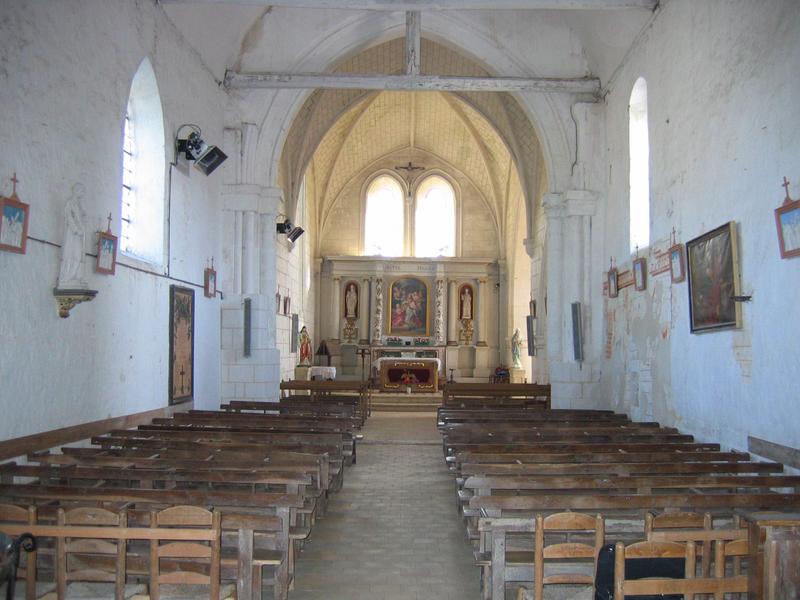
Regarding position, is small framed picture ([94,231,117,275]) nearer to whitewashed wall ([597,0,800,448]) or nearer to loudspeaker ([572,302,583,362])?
whitewashed wall ([597,0,800,448])

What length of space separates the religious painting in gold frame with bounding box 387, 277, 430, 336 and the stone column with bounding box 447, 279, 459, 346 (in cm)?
65

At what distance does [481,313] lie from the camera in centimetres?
2238

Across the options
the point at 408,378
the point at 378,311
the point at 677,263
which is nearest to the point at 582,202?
the point at 677,263

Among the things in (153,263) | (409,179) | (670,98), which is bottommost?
(153,263)

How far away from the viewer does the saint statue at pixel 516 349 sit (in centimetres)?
2081

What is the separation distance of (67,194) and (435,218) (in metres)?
16.8

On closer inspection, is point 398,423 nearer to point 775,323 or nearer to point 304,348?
point 304,348

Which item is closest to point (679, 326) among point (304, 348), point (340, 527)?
point (340, 527)

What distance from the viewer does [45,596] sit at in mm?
3684

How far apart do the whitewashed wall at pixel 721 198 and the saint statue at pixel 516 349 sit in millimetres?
10040

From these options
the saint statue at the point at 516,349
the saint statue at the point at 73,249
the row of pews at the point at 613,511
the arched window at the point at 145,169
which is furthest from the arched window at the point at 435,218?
the saint statue at the point at 73,249

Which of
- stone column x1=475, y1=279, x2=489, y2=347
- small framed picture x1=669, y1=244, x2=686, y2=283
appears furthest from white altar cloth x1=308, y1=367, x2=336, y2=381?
small framed picture x1=669, y1=244, x2=686, y2=283

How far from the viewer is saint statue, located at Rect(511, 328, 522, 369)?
68.3ft

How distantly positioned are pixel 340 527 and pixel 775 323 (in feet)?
13.8
